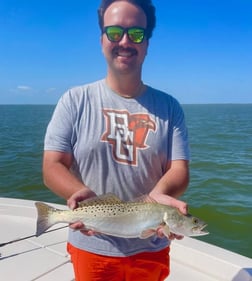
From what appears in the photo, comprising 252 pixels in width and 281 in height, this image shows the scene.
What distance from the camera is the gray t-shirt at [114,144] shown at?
7.50 ft

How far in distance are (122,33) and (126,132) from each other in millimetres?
641

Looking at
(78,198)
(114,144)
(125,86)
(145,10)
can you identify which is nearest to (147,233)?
(78,198)

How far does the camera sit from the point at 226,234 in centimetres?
898

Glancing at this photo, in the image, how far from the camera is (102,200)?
224cm

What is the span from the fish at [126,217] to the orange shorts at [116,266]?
0.59 ft

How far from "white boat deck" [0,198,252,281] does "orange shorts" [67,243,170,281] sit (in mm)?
1490

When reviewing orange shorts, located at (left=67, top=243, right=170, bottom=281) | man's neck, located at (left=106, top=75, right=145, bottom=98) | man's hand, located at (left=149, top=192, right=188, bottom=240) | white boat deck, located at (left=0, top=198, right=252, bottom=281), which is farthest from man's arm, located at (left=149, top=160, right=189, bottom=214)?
white boat deck, located at (left=0, top=198, right=252, bottom=281)

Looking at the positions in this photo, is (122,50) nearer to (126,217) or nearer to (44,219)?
(126,217)

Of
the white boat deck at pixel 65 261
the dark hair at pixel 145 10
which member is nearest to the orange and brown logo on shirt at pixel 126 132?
the dark hair at pixel 145 10

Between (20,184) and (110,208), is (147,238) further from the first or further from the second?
(20,184)

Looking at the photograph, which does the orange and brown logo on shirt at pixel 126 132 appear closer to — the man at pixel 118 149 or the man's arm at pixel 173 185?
the man at pixel 118 149

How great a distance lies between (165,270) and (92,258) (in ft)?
1.82

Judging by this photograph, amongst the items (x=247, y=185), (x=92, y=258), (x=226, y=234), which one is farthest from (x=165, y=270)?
(x=247, y=185)

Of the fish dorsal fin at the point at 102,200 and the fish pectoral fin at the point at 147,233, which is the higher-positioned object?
the fish dorsal fin at the point at 102,200
